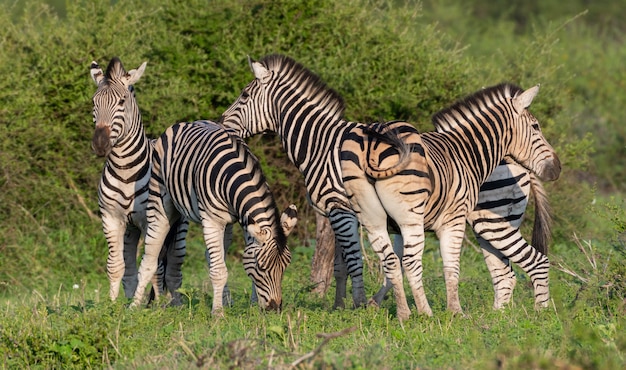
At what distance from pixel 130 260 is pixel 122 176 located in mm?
955

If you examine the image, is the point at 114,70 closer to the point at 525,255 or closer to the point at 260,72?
the point at 260,72

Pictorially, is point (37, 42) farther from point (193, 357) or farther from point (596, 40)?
point (596, 40)

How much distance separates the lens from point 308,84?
8578 mm

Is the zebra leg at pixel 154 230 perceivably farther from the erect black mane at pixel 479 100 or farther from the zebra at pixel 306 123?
the erect black mane at pixel 479 100

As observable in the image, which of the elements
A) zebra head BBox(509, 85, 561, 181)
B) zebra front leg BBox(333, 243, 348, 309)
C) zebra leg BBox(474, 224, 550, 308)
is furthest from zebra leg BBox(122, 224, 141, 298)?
zebra head BBox(509, 85, 561, 181)

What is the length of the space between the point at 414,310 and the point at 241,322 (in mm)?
1455

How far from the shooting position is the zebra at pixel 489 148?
7789mm

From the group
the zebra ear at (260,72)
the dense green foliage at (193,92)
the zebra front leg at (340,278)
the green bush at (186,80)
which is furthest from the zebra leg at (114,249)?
the green bush at (186,80)

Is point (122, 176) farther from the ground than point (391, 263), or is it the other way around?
point (122, 176)

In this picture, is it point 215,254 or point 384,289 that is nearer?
point 215,254

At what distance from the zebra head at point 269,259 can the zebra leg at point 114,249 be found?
1.95m

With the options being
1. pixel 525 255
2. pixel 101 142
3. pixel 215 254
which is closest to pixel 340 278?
pixel 215 254

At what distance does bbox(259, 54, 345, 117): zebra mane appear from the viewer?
849 centimetres

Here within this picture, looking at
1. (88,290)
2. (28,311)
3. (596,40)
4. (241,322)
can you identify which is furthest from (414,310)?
(596,40)
